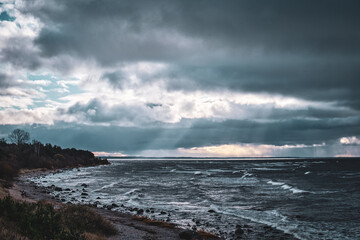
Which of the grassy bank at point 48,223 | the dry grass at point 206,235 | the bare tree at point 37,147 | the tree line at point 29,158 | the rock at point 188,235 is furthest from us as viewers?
the bare tree at point 37,147

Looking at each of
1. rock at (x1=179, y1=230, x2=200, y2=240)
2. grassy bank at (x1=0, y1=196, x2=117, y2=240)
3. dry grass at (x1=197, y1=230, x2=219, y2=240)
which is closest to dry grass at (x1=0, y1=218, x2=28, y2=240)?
grassy bank at (x1=0, y1=196, x2=117, y2=240)

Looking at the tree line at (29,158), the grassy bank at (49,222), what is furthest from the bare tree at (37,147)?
the grassy bank at (49,222)

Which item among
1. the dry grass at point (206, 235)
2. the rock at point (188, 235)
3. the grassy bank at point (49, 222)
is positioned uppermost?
the grassy bank at point (49, 222)

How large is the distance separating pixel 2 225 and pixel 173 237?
12.3 m

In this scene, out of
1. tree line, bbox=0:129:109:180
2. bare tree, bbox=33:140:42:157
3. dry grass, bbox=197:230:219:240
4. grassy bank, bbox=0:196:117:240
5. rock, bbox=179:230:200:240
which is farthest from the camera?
bare tree, bbox=33:140:42:157

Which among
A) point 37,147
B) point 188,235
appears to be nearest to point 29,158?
point 37,147

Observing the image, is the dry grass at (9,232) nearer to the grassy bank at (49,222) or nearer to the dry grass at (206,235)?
the grassy bank at (49,222)

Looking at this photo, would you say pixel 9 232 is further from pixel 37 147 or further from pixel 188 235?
pixel 37 147

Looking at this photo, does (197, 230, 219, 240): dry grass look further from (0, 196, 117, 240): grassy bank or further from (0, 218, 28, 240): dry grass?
(0, 218, 28, 240): dry grass

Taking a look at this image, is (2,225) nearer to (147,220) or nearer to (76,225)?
(76,225)

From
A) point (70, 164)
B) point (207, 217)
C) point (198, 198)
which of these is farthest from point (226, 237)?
point (70, 164)

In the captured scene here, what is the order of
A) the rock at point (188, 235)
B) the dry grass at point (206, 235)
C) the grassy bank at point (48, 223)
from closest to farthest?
1. the grassy bank at point (48, 223)
2. the rock at point (188, 235)
3. the dry grass at point (206, 235)

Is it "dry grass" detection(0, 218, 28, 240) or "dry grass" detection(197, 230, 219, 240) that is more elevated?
"dry grass" detection(0, 218, 28, 240)

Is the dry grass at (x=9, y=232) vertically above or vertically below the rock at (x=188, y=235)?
above
